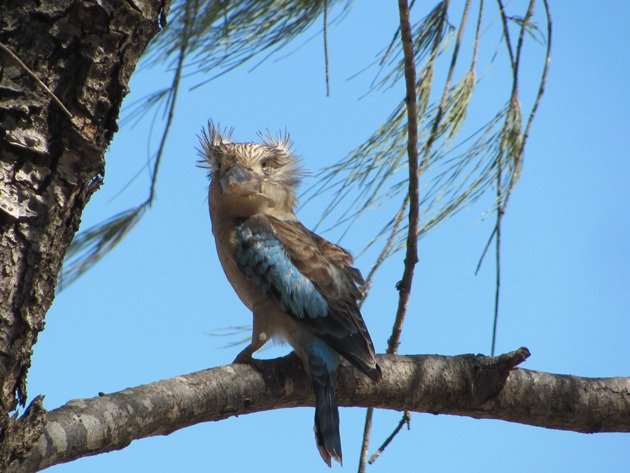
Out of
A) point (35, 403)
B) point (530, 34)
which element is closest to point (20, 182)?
point (35, 403)

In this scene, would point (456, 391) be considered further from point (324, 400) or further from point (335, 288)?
point (335, 288)

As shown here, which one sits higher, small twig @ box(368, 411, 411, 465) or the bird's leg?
the bird's leg

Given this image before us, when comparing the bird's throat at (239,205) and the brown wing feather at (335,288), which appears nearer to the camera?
the brown wing feather at (335,288)

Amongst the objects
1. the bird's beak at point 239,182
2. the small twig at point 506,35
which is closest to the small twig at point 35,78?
the small twig at point 506,35

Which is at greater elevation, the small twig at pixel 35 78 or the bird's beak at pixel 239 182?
the bird's beak at pixel 239 182

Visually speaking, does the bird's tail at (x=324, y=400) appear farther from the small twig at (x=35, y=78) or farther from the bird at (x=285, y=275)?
the small twig at (x=35, y=78)

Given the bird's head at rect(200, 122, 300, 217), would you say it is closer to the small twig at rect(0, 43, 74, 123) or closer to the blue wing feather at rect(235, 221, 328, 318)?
the blue wing feather at rect(235, 221, 328, 318)

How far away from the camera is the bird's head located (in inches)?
144

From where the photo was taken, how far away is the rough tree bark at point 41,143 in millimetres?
1515

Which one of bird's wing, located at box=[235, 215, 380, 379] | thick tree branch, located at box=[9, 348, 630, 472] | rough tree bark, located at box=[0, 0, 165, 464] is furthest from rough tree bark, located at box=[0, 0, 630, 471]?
bird's wing, located at box=[235, 215, 380, 379]

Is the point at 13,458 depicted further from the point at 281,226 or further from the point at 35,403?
the point at 281,226

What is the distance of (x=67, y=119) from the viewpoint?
156 centimetres

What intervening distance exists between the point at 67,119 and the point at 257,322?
177 centimetres

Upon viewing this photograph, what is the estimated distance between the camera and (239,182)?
145 inches
